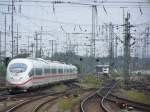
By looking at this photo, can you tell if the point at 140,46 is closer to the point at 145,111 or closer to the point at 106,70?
the point at 106,70

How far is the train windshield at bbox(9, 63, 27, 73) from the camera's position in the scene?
3681cm

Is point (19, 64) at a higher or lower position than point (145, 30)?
lower

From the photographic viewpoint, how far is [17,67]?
37.0 metres

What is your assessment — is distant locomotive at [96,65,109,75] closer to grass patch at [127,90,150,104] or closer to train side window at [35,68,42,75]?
train side window at [35,68,42,75]

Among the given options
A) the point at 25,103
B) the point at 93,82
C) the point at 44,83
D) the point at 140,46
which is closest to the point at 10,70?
the point at 44,83

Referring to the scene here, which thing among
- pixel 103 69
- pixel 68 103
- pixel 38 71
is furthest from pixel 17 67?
pixel 103 69

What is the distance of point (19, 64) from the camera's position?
37406 mm

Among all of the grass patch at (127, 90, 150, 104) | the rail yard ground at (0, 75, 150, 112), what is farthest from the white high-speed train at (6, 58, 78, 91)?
the grass patch at (127, 90, 150, 104)

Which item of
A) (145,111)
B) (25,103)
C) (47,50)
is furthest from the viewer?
(47,50)

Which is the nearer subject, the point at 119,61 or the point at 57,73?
the point at 57,73

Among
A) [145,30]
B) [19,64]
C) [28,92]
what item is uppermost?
[145,30]

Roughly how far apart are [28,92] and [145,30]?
1874 centimetres

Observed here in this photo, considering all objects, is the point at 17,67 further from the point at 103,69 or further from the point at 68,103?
the point at 103,69

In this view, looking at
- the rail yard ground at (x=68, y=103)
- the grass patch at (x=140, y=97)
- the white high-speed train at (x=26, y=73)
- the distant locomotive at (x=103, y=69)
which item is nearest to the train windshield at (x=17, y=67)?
the white high-speed train at (x=26, y=73)
